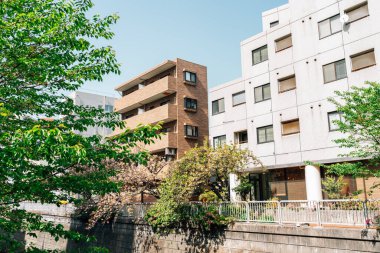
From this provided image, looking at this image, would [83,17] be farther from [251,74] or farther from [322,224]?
[251,74]

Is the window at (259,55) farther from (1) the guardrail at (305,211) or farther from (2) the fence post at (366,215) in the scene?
(2) the fence post at (366,215)

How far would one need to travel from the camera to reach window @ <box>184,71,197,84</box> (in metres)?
35.0

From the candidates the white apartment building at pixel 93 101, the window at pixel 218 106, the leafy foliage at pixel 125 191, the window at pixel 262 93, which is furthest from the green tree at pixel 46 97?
the white apartment building at pixel 93 101

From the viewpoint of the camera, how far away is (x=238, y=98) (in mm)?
27969

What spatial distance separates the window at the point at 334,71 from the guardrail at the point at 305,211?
9.85m

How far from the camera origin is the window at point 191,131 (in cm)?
3395

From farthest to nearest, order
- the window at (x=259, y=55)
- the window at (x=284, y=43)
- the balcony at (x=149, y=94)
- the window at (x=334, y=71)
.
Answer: the balcony at (x=149, y=94)
the window at (x=259, y=55)
the window at (x=284, y=43)
the window at (x=334, y=71)

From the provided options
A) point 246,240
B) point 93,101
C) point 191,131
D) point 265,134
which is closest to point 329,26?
point 265,134

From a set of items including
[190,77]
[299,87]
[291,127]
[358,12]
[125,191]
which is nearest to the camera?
[358,12]

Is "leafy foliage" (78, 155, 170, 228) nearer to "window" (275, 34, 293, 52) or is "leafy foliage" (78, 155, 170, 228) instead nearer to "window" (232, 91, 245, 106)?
"window" (232, 91, 245, 106)

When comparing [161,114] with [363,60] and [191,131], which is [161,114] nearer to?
[191,131]

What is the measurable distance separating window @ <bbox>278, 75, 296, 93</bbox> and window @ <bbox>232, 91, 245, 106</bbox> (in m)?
3.60

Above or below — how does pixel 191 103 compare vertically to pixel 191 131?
above

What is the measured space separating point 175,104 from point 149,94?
3780mm
